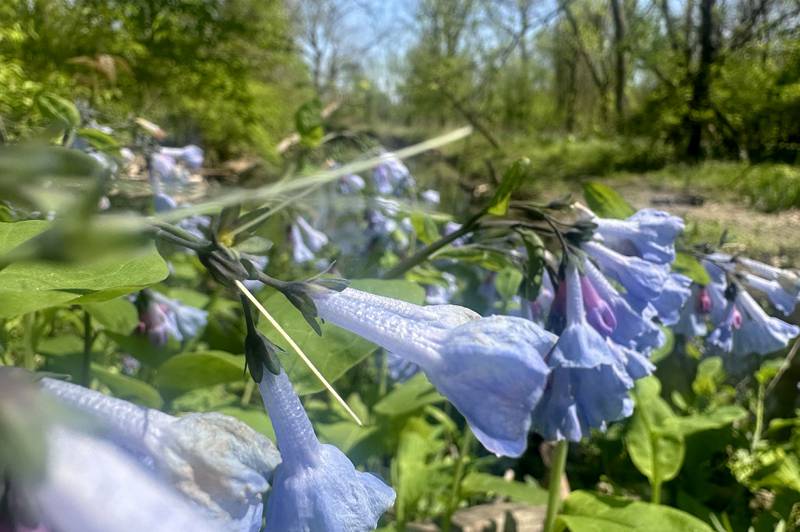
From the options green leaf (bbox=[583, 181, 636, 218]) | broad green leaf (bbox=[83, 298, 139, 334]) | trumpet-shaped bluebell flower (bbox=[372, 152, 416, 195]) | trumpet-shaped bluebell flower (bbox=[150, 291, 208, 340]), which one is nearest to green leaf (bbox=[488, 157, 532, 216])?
green leaf (bbox=[583, 181, 636, 218])

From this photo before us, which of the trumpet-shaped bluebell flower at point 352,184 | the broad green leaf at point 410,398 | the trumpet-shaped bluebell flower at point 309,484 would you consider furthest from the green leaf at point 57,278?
the trumpet-shaped bluebell flower at point 352,184

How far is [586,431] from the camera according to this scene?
515 mm

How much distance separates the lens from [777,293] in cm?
87

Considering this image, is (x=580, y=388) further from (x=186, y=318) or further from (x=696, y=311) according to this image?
(x=186, y=318)

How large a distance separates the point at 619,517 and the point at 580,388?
288 mm

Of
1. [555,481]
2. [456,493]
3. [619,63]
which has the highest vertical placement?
[619,63]

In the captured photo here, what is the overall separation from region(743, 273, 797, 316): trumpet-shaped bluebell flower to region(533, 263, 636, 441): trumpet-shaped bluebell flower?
0.47 m

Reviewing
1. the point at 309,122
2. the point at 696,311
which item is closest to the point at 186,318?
the point at 309,122

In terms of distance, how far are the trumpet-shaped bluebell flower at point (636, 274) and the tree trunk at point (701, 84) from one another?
5.75 meters

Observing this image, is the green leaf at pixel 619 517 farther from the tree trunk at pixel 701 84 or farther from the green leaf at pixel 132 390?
the tree trunk at pixel 701 84

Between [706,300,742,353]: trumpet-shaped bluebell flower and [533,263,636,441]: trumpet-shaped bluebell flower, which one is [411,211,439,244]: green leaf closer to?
[533,263,636,441]: trumpet-shaped bluebell flower

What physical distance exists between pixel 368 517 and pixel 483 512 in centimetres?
84

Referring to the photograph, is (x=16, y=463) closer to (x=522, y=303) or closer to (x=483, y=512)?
(x=522, y=303)

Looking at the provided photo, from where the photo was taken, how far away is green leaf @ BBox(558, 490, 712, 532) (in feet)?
2.21
